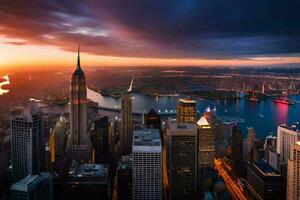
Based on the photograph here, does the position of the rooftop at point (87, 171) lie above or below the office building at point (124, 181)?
above

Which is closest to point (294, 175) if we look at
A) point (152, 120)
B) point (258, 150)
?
point (258, 150)

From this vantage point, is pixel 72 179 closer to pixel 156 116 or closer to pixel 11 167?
pixel 11 167

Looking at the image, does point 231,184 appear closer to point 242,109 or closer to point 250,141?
point 250,141

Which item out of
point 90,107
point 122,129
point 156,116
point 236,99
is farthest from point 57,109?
point 236,99

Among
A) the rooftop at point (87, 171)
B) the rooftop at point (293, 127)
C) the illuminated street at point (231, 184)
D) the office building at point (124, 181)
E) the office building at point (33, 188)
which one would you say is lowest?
the illuminated street at point (231, 184)

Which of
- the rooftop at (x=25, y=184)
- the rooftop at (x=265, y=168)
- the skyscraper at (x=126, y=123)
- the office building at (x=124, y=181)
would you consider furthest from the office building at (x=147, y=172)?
the rooftop at (x=265, y=168)

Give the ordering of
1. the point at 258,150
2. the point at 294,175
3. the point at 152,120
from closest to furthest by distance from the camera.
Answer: the point at 294,175, the point at 258,150, the point at 152,120

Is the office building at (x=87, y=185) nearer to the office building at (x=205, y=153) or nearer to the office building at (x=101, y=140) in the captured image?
the office building at (x=101, y=140)
